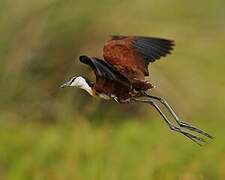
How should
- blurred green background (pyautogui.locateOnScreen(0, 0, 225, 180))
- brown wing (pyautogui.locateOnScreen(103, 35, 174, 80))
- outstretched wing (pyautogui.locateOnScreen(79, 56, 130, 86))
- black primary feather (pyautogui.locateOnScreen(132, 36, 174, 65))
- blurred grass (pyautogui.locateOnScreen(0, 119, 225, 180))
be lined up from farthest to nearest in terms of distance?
blurred green background (pyautogui.locateOnScreen(0, 0, 225, 180)) < blurred grass (pyautogui.locateOnScreen(0, 119, 225, 180)) < black primary feather (pyautogui.locateOnScreen(132, 36, 174, 65)) < brown wing (pyautogui.locateOnScreen(103, 35, 174, 80)) < outstretched wing (pyautogui.locateOnScreen(79, 56, 130, 86))

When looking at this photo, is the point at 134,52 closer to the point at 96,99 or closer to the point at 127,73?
the point at 127,73

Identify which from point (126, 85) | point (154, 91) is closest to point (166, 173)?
point (154, 91)

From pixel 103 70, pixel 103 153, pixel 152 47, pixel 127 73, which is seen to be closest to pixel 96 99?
pixel 103 153

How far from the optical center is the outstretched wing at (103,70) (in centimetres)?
308

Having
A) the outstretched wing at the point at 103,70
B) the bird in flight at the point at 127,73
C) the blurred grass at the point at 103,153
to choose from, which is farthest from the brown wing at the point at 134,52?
the blurred grass at the point at 103,153

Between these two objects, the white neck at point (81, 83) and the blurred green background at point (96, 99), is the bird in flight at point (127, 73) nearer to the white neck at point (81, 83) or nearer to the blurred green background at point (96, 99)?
the white neck at point (81, 83)

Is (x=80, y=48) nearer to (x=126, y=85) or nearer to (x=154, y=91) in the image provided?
(x=154, y=91)

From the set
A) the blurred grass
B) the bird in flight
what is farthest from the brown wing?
the blurred grass

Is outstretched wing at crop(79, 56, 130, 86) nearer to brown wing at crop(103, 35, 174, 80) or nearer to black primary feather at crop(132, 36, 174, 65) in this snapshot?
brown wing at crop(103, 35, 174, 80)

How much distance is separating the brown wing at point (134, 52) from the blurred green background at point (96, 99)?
1476 mm

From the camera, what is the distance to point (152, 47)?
3.75 meters

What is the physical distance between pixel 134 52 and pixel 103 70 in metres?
0.63

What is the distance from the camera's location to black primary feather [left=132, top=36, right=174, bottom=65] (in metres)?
3.71

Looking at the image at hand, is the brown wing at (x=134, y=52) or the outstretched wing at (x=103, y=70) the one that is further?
the brown wing at (x=134, y=52)
